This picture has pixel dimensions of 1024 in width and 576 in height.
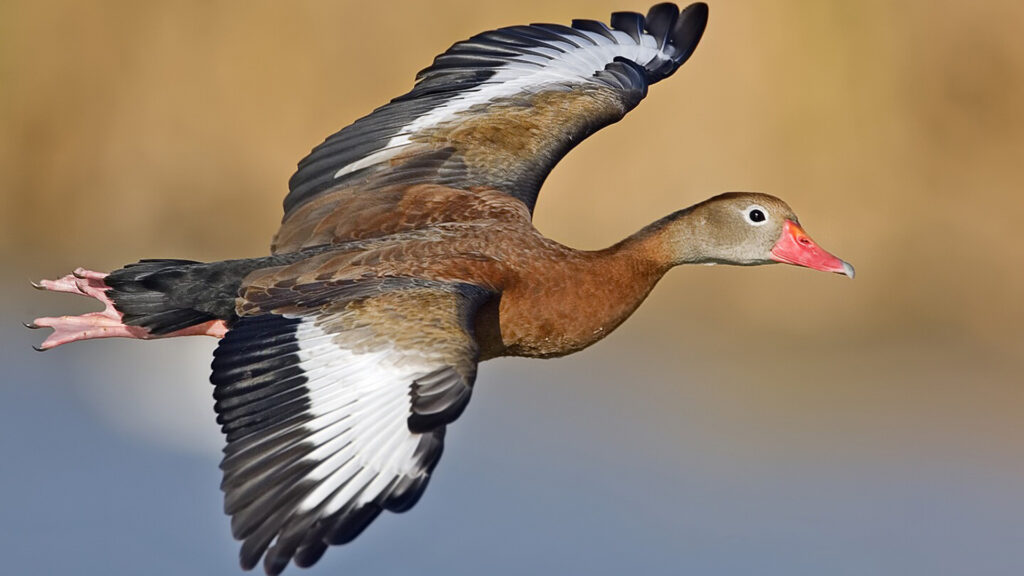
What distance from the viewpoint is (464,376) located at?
5.34m

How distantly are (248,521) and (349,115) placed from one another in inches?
284

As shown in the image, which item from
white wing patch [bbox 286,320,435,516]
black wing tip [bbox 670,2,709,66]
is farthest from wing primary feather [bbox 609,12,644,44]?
white wing patch [bbox 286,320,435,516]

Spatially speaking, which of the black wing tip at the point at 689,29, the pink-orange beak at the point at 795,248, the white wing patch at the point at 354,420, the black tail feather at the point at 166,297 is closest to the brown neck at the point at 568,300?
the pink-orange beak at the point at 795,248

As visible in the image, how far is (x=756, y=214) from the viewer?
6.70 metres

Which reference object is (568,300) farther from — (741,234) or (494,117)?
(494,117)

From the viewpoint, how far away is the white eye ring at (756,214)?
6.68m

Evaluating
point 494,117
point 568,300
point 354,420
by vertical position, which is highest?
point 494,117

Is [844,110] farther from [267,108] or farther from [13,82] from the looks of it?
[13,82]

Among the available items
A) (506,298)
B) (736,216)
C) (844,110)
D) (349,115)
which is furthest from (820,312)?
(506,298)

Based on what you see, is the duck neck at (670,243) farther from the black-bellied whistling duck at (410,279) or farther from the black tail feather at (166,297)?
the black tail feather at (166,297)

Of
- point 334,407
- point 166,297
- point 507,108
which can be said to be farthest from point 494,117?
point 334,407

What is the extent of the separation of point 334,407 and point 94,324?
5.21ft

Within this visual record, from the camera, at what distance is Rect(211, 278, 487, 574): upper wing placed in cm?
505

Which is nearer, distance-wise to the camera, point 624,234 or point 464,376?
point 464,376
